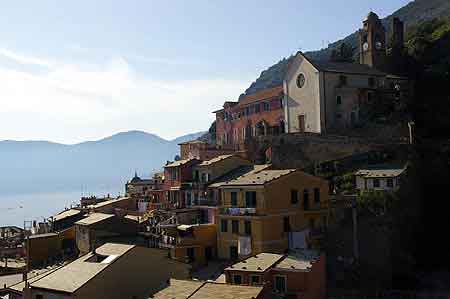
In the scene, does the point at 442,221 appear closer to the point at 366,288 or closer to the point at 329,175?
the point at 329,175

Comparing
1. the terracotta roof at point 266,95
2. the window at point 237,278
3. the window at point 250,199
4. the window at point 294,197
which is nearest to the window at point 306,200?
the window at point 294,197

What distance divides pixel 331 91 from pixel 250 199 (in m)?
26.2

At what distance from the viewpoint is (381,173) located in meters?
55.0

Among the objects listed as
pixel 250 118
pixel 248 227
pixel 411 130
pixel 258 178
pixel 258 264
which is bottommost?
pixel 258 264

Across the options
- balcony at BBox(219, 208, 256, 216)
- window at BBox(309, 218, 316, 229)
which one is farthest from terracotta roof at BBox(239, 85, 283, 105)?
balcony at BBox(219, 208, 256, 216)

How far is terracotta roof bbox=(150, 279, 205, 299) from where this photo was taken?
111 feet

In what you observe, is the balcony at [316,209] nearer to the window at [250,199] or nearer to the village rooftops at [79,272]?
the window at [250,199]

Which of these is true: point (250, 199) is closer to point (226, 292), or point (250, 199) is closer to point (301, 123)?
point (226, 292)

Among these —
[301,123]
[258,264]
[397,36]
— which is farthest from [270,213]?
[397,36]

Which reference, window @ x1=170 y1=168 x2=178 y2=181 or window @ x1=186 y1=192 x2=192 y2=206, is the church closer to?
window @ x1=170 y1=168 x2=178 y2=181

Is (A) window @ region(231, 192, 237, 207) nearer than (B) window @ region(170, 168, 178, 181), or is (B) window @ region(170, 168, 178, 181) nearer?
(A) window @ region(231, 192, 237, 207)

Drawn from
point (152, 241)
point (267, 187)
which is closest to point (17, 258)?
point (152, 241)

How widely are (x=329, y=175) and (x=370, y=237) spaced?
1099cm

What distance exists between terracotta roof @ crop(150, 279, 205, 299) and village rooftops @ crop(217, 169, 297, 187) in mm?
15502
